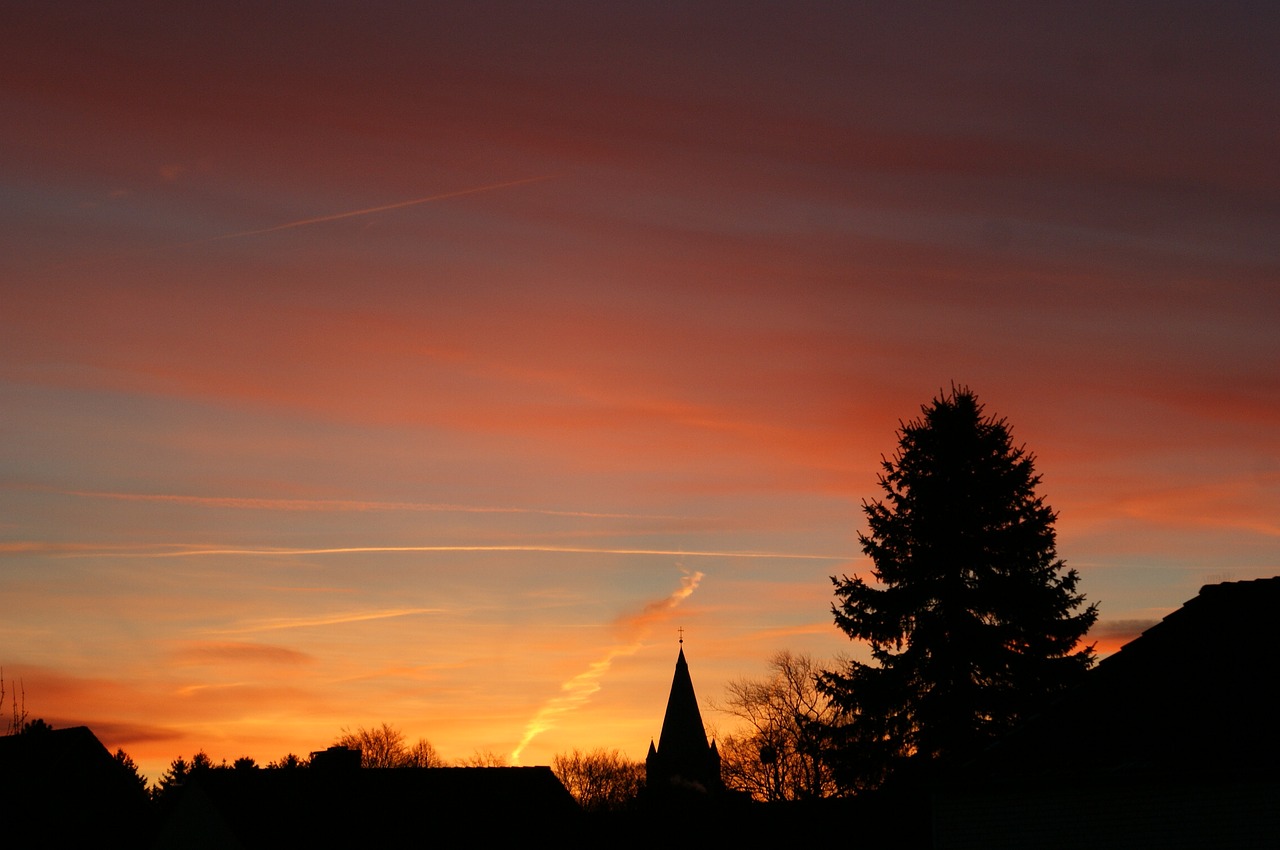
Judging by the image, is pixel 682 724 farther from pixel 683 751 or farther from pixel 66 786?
pixel 66 786

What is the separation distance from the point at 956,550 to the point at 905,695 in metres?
4.88

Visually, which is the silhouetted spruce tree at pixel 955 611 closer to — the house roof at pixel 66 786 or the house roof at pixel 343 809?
the house roof at pixel 343 809

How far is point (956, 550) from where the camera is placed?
3762 cm

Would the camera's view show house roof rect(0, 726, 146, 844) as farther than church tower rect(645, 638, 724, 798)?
No

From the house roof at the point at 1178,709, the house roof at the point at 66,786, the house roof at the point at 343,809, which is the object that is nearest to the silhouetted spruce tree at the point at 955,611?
the house roof at the point at 1178,709

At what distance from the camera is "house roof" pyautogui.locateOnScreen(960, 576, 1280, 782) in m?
19.8

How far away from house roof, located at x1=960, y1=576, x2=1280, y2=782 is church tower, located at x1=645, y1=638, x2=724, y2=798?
8805 cm

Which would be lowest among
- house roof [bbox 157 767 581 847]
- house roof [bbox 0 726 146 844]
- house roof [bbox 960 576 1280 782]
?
house roof [bbox 960 576 1280 782]

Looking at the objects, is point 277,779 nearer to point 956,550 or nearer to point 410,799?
point 410,799

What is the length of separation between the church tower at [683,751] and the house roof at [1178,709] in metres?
88.1

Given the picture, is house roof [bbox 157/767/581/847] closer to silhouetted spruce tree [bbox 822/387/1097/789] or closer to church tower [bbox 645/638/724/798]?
silhouetted spruce tree [bbox 822/387/1097/789]

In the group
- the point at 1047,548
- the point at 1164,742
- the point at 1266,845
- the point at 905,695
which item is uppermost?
the point at 1047,548

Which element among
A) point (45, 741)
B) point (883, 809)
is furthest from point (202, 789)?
point (883, 809)

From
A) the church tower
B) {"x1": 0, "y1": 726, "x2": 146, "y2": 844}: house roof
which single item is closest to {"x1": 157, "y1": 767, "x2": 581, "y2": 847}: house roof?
{"x1": 0, "y1": 726, "x2": 146, "y2": 844}: house roof
